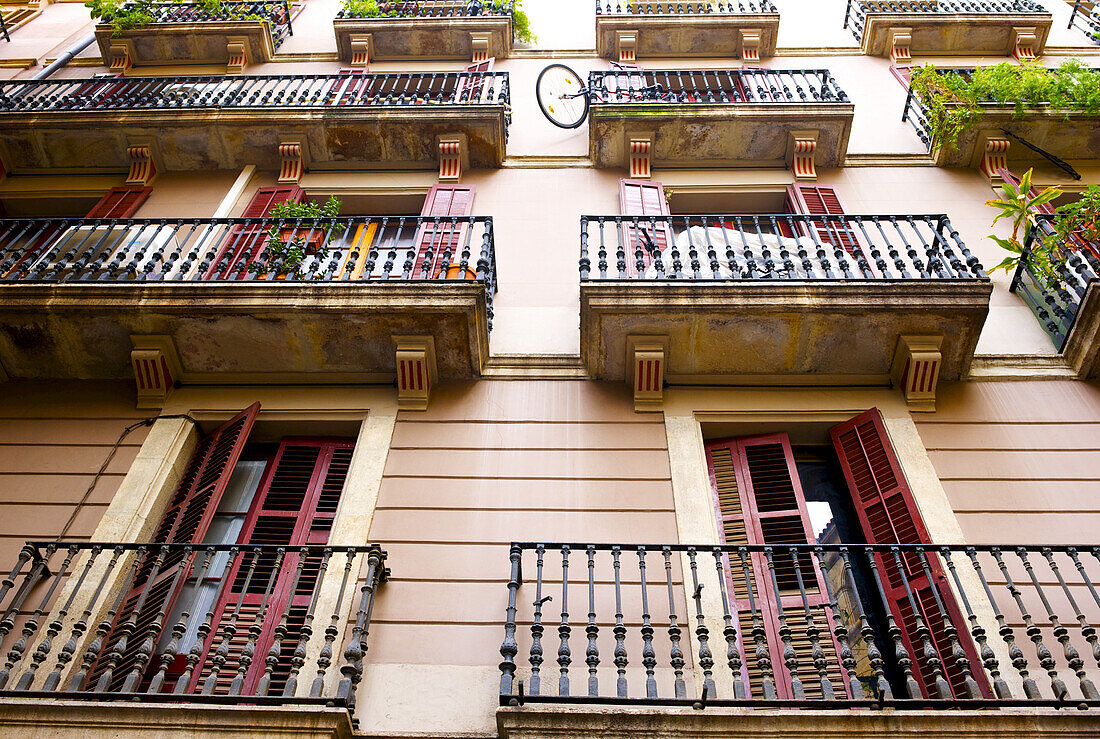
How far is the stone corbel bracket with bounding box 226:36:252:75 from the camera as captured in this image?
14375 mm

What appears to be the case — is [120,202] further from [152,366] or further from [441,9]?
[441,9]

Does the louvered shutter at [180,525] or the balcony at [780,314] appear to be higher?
the balcony at [780,314]

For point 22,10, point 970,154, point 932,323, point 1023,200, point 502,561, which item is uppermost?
point 22,10

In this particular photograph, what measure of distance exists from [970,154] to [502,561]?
28.0 feet

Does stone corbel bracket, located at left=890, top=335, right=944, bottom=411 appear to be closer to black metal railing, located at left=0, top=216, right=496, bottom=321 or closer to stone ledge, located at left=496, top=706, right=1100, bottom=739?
stone ledge, located at left=496, top=706, right=1100, bottom=739

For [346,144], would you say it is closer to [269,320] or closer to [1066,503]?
[269,320]

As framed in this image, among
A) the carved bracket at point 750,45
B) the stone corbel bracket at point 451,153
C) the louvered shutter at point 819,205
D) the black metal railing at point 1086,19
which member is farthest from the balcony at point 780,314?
the black metal railing at point 1086,19

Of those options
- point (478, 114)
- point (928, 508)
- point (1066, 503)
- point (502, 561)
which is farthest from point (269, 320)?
point (1066, 503)

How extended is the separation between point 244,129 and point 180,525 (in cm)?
630

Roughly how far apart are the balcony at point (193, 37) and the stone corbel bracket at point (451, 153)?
18.7ft

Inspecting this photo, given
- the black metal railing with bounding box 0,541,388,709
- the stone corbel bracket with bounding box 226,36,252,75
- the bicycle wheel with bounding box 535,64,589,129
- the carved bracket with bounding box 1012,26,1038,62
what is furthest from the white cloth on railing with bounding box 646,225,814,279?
the stone corbel bracket with bounding box 226,36,252,75

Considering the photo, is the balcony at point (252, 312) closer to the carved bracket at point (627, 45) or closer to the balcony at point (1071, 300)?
the balcony at point (1071, 300)

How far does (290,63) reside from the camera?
14.8m

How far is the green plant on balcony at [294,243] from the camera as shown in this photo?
8.12 m
